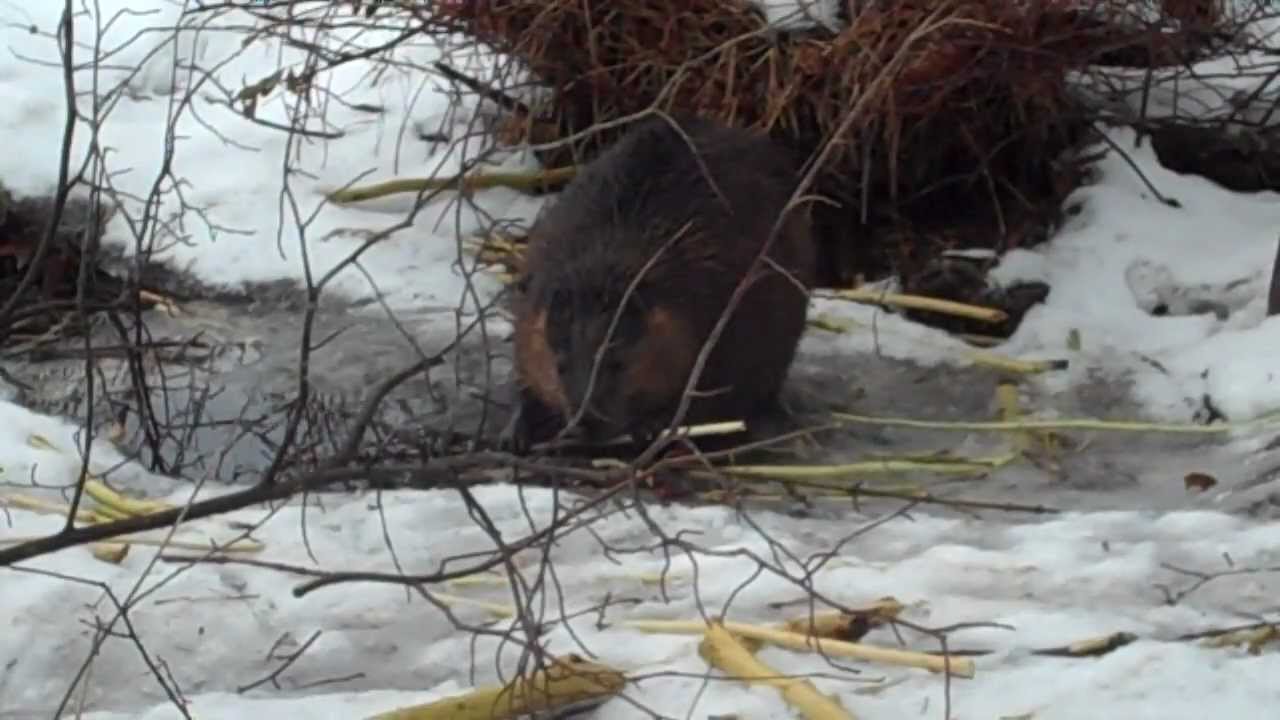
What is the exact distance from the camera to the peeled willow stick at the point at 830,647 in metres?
2.35

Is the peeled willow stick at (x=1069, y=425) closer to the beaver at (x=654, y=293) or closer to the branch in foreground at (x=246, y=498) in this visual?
the beaver at (x=654, y=293)

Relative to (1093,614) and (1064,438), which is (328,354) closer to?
(1064,438)

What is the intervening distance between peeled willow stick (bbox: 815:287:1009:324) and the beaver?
22.8 inches

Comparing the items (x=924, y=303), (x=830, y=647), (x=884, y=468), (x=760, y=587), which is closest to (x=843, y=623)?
(x=830, y=647)

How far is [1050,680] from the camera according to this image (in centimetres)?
230

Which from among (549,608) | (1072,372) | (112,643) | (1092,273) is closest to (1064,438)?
(1072,372)

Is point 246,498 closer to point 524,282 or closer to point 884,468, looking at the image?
point 884,468

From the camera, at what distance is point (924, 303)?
4637mm

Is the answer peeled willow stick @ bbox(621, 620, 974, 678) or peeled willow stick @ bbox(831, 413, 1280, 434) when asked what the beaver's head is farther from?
peeled willow stick @ bbox(621, 620, 974, 678)

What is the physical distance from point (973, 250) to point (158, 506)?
2516 millimetres

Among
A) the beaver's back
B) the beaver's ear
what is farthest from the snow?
the beaver's ear

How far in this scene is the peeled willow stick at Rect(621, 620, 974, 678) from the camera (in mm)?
2352

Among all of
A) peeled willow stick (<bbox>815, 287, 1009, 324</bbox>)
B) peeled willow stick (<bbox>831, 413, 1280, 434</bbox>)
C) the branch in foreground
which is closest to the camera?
Answer: the branch in foreground

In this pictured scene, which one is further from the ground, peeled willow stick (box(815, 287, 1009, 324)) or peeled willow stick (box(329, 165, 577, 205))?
peeled willow stick (box(329, 165, 577, 205))
